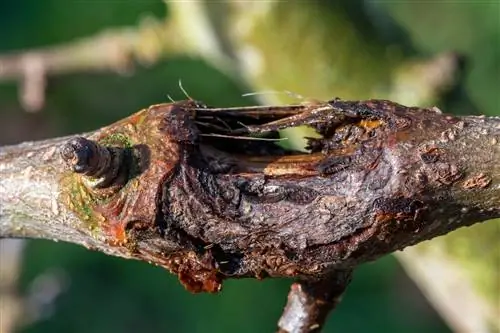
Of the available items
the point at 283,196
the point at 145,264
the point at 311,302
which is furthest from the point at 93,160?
the point at 145,264

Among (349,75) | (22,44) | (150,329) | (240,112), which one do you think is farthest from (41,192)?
(22,44)

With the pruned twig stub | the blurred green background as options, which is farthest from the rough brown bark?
the blurred green background

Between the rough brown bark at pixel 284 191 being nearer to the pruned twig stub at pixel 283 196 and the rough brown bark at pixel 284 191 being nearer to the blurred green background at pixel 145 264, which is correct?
the pruned twig stub at pixel 283 196

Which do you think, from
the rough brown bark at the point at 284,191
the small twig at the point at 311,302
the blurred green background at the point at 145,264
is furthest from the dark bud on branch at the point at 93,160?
the blurred green background at the point at 145,264

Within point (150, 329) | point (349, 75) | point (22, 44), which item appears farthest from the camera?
point (22, 44)

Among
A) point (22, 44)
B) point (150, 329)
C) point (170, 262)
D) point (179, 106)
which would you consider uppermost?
point (22, 44)

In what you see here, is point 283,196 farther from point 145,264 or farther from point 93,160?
point 145,264

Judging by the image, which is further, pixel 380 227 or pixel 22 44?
pixel 22 44

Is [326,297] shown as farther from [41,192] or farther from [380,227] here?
[41,192]
